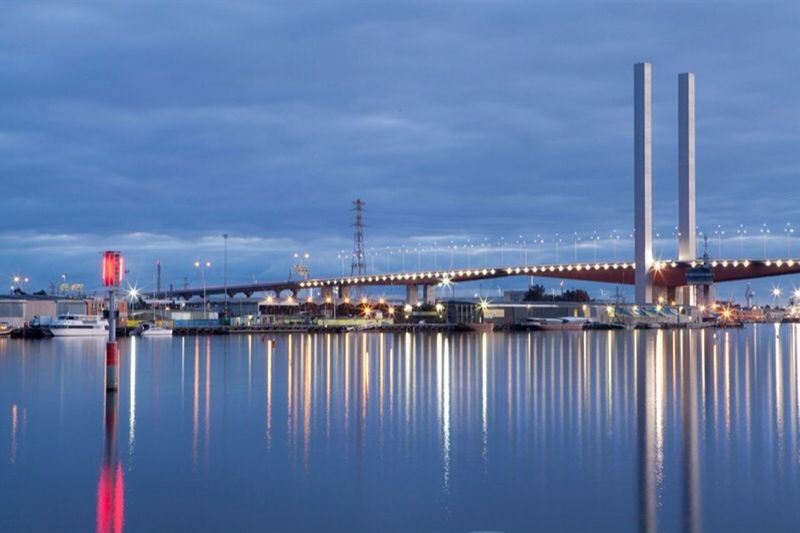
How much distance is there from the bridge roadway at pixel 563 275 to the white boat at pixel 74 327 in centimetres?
4114

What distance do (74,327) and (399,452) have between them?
46.5 meters

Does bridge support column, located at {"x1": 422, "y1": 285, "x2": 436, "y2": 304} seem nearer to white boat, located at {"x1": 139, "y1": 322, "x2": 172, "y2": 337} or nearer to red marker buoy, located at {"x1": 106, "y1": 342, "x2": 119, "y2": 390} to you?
white boat, located at {"x1": 139, "y1": 322, "x2": 172, "y2": 337}

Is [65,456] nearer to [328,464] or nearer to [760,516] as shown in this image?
[328,464]

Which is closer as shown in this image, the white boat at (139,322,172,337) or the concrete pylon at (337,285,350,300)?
the white boat at (139,322,172,337)

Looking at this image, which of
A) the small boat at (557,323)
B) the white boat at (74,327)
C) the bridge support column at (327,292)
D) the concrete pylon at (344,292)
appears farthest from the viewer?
the concrete pylon at (344,292)

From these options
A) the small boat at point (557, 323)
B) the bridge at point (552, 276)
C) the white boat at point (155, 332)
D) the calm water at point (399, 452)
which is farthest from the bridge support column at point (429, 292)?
the calm water at point (399, 452)

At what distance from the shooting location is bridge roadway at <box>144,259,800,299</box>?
92.9 metres

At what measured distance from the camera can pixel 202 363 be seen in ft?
121

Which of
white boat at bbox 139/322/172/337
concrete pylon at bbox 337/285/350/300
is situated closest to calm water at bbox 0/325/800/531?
white boat at bbox 139/322/172/337

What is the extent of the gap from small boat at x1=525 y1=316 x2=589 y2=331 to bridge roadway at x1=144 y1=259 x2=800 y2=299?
9702mm

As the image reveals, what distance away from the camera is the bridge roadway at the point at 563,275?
92938 mm

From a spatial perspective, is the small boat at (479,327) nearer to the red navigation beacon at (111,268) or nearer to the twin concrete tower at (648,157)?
the twin concrete tower at (648,157)

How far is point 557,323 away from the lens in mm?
85562

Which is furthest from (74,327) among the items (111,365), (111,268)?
(111,365)
